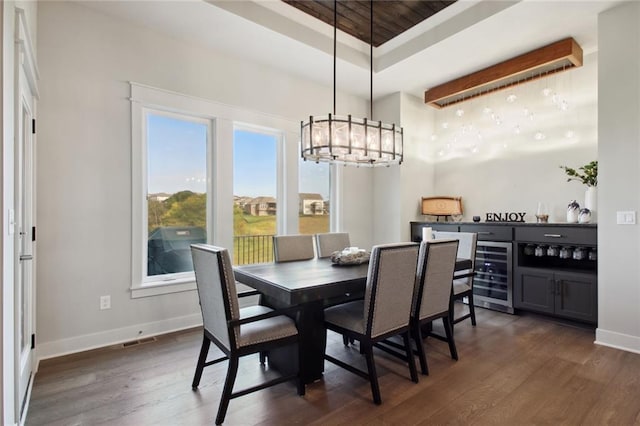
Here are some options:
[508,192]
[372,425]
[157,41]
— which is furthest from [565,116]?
[157,41]

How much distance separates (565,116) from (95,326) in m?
5.41

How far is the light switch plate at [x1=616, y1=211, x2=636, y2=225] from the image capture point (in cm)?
283

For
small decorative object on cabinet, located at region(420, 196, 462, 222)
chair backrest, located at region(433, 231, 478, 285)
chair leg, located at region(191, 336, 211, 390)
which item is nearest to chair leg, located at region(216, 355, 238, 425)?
chair leg, located at region(191, 336, 211, 390)

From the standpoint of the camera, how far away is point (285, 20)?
3373 mm

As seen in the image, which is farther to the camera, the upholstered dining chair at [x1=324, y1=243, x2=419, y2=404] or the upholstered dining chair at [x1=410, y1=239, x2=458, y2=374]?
the upholstered dining chair at [x1=410, y1=239, x2=458, y2=374]

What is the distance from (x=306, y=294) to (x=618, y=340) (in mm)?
2907

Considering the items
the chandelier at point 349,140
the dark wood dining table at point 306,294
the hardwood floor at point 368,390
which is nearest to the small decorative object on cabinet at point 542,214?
the hardwood floor at point 368,390

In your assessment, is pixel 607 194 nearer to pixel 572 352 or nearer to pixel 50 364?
pixel 572 352

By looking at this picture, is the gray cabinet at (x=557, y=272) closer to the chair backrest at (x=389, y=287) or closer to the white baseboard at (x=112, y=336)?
the chair backrest at (x=389, y=287)

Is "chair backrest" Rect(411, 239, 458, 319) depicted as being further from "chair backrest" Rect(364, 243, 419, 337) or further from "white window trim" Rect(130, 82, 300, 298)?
"white window trim" Rect(130, 82, 300, 298)

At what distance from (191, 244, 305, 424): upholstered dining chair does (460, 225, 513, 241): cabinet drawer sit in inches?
116

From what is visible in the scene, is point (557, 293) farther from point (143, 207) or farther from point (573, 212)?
point (143, 207)

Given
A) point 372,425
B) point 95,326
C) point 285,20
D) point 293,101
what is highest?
point 285,20

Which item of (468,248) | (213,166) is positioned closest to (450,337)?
(468,248)
